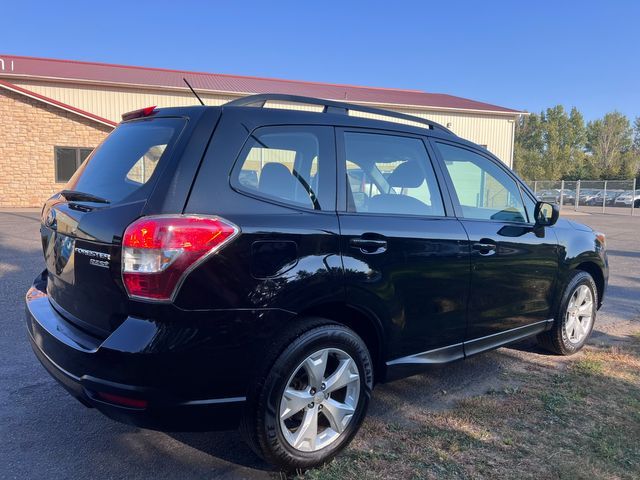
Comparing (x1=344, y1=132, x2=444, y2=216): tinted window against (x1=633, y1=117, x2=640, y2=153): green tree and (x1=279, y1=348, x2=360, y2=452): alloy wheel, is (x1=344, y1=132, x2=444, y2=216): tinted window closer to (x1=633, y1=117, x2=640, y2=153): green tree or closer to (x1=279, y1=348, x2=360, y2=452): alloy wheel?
(x1=279, y1=348, x2=360, y2=452): alloy wheel

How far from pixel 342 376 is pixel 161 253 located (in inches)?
47.3

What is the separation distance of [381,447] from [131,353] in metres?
1.57

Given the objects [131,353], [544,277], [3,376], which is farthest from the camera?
[544,277]

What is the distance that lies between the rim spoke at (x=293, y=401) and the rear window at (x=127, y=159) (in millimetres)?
1257

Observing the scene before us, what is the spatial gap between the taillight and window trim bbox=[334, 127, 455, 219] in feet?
2.92

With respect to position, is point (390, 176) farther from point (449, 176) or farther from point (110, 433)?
point (110, 433)

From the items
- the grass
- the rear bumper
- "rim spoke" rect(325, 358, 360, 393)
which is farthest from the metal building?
the rear bumper

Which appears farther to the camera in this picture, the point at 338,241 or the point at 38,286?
the point at 38,286

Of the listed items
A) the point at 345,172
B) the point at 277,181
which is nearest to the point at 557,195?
the point at 345,172

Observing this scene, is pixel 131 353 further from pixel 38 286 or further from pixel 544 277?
pixel 544 277

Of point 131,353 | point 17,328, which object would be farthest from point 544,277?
point 17,328

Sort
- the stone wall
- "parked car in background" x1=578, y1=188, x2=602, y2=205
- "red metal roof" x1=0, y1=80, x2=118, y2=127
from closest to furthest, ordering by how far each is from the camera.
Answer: "red metal roof" x1=0, y1=80, x2=118, y2=127 → the stone wall → "parked car in background" x1=578, y1=188, x2=602, y2=205

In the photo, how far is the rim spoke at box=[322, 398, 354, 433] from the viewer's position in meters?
2.77

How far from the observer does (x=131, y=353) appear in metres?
2.23
